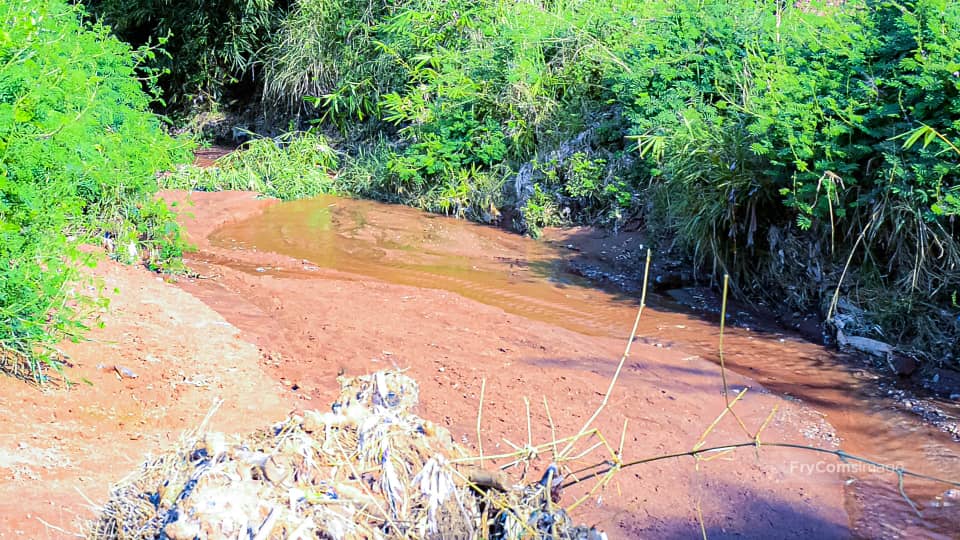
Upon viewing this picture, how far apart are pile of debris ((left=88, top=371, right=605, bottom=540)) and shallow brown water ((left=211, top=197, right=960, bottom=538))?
194cm

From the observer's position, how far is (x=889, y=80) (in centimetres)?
542

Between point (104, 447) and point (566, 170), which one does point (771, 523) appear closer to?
point (104, 447)

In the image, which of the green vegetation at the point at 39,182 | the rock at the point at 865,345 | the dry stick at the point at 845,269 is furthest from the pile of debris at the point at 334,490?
the dry stick at the point at 845,269

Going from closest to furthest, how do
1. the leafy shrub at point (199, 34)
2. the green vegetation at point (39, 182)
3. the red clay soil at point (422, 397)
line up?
1. the red clay soil at point (422, 397)
2. the green vegetation at point (39, 182)
3. the leafy shrub at point (199, 34)

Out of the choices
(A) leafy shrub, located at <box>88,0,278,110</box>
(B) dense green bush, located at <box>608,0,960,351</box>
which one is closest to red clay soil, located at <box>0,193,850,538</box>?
(B) dense green bush, located at <box>608,0,960,351</box>

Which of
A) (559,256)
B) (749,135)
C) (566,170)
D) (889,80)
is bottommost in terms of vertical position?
(559,256)

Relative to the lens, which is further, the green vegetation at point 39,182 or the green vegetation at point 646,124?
the green vegetation at point 646,124

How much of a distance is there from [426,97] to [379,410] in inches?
329

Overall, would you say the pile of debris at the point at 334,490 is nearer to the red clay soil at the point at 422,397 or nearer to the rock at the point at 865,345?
the red clay soil at the point at 422,397

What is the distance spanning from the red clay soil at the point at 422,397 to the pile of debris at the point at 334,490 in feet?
2.49

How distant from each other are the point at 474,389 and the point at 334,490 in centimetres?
243

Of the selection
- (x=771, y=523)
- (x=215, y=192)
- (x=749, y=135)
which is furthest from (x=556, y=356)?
(x=215, y=192)

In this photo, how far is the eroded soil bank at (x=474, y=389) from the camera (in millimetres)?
3559

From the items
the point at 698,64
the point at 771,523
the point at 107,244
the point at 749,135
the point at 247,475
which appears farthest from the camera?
the point at 698,64
